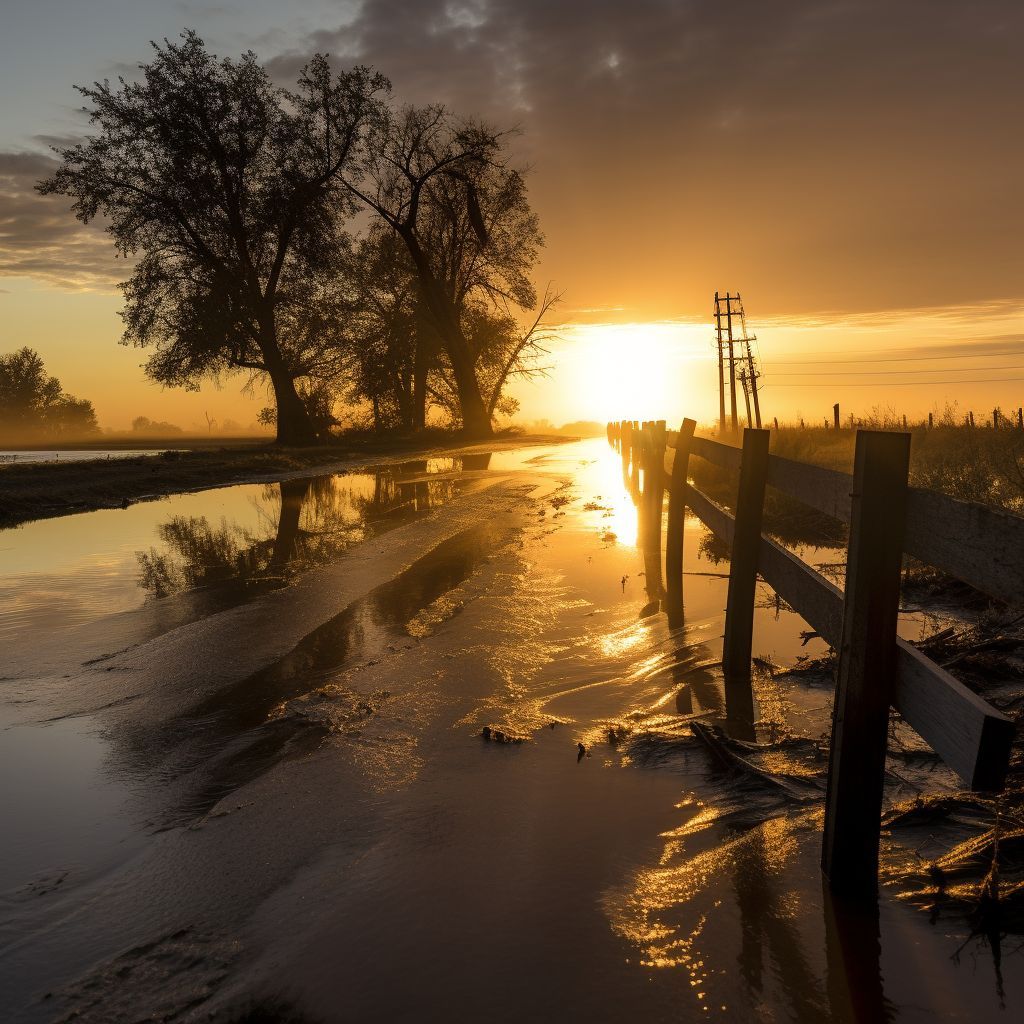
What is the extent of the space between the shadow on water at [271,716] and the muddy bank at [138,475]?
981cm

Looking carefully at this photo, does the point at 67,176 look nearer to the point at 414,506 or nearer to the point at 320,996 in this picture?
the point at 414,506

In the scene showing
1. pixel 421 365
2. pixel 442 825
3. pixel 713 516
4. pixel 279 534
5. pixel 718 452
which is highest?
pixel 421 365

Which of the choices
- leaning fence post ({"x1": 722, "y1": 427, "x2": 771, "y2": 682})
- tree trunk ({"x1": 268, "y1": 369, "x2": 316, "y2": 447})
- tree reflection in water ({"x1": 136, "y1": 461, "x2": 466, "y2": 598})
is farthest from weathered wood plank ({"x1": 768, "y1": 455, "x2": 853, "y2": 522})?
tree trunk ({"x1": 268, "y1": 369, "x2": 316, "y2": 447})

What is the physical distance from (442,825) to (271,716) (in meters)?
1.72

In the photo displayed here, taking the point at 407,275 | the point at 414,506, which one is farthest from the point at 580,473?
the point at 407,275

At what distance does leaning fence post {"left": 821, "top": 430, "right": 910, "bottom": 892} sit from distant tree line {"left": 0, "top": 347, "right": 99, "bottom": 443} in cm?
8921

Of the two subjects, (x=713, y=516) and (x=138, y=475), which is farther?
(x=138, y=475)

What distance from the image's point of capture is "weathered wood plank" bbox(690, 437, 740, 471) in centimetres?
627

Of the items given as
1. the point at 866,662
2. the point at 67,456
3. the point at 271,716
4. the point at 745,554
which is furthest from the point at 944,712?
the point at 67,456

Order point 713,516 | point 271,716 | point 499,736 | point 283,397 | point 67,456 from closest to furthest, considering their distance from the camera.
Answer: point 499,736 < point 271,716 < point 713,516 < point 67,456 < point 283,397

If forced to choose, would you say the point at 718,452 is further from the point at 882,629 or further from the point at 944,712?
the point at 944,712

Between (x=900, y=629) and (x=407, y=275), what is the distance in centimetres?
3626

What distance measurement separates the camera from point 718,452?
7.14 meters

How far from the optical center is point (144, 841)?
3441 mm
